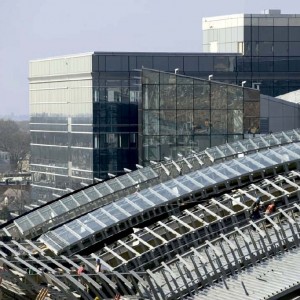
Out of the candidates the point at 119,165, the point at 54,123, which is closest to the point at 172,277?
the point at 119,165

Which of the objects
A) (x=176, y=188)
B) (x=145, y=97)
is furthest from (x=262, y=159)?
(x=145, y=97)

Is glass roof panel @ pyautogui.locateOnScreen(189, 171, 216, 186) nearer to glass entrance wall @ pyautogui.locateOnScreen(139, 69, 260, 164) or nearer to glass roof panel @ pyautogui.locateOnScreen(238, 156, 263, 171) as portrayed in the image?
glass roof panel @ pyautogui.locateOnScreen(238, 156, 263, 171)

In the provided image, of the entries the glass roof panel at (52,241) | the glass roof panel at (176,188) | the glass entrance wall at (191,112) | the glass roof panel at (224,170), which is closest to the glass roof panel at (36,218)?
the glass roof panel at (52,241)

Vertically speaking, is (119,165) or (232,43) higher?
(232,43)

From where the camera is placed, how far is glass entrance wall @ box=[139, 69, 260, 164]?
7644cm

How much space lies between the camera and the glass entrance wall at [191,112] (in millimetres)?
76438

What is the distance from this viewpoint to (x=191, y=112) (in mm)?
77062

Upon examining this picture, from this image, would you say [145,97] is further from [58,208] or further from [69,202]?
[58,208]

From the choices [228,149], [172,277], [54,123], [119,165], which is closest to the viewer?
[172,277]

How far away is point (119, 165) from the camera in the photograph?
86500 millimetres

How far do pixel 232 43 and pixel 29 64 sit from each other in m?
12.6

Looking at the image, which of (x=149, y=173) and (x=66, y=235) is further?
(x=149, y=173)

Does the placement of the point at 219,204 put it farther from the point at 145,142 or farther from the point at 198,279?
the point at 145,142

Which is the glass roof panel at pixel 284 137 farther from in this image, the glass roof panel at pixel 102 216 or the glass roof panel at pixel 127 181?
the glass roof panel at pixel 102 216
